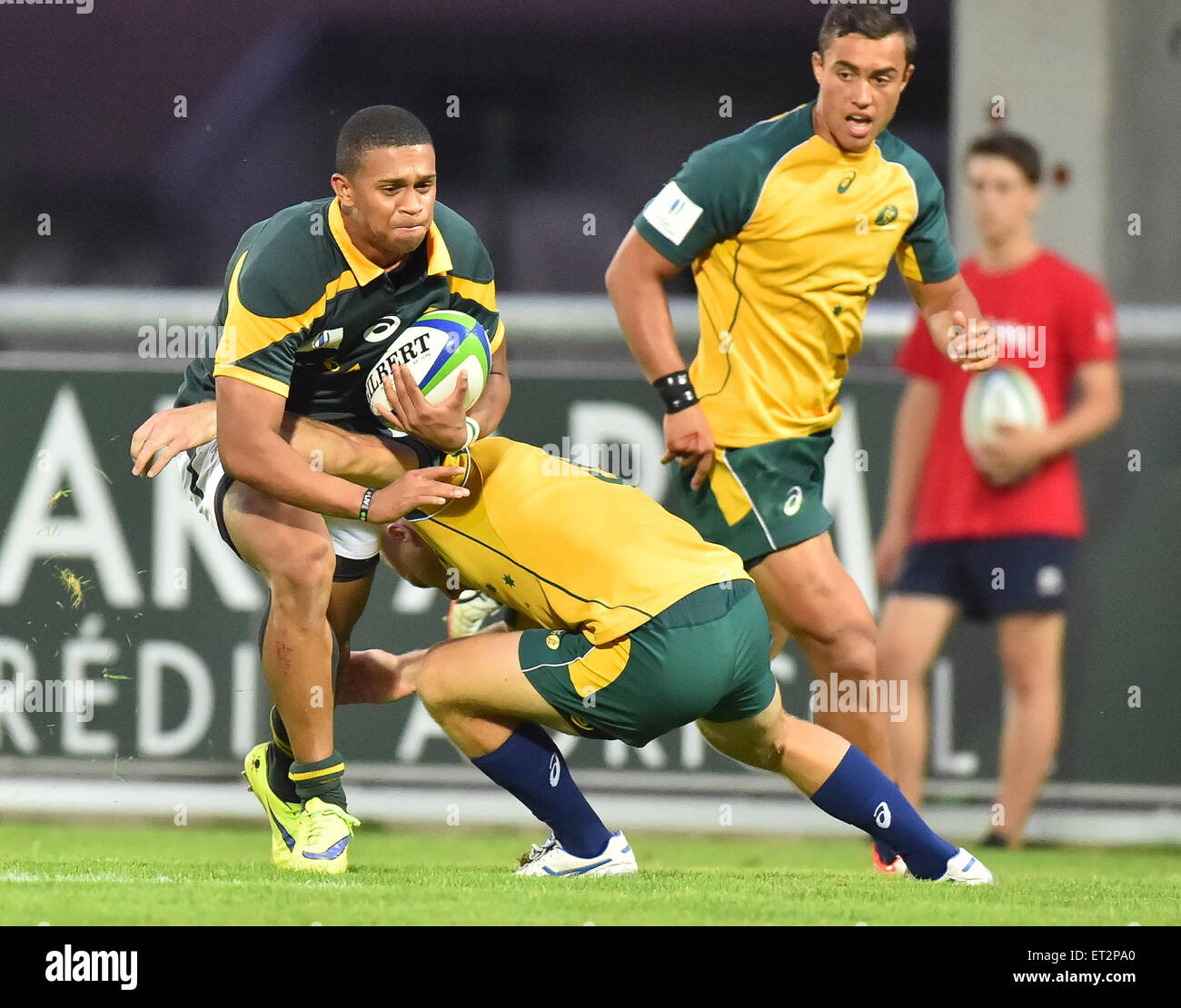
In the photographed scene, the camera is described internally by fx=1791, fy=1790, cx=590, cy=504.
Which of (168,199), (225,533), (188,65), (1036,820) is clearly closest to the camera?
(225,533)

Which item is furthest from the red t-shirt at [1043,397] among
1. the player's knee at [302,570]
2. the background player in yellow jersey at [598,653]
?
the player's knee at [302,570]

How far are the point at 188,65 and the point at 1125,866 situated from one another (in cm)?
595

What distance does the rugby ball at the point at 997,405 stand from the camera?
20.5 ft

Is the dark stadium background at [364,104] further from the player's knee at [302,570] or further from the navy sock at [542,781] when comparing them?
the navy sock at [542,781]

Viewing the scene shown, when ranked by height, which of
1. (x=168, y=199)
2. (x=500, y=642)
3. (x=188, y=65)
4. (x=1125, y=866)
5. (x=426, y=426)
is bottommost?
(x=1125, y=866)

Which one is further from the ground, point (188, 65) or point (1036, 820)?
point (188, 65)

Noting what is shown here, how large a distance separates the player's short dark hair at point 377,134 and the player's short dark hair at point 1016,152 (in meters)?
2.95

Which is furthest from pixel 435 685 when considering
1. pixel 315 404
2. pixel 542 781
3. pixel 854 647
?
pixel 854 647

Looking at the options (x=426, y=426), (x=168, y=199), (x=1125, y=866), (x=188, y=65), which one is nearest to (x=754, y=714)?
(x=426, y=426)

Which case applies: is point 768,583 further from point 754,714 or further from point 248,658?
point 248,658

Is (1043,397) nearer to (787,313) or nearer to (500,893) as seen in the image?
(787,313)

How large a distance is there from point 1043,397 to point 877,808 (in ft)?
8.56

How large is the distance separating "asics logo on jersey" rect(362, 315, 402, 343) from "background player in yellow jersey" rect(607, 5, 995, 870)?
0.68 metres

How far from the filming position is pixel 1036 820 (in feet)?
20.0
